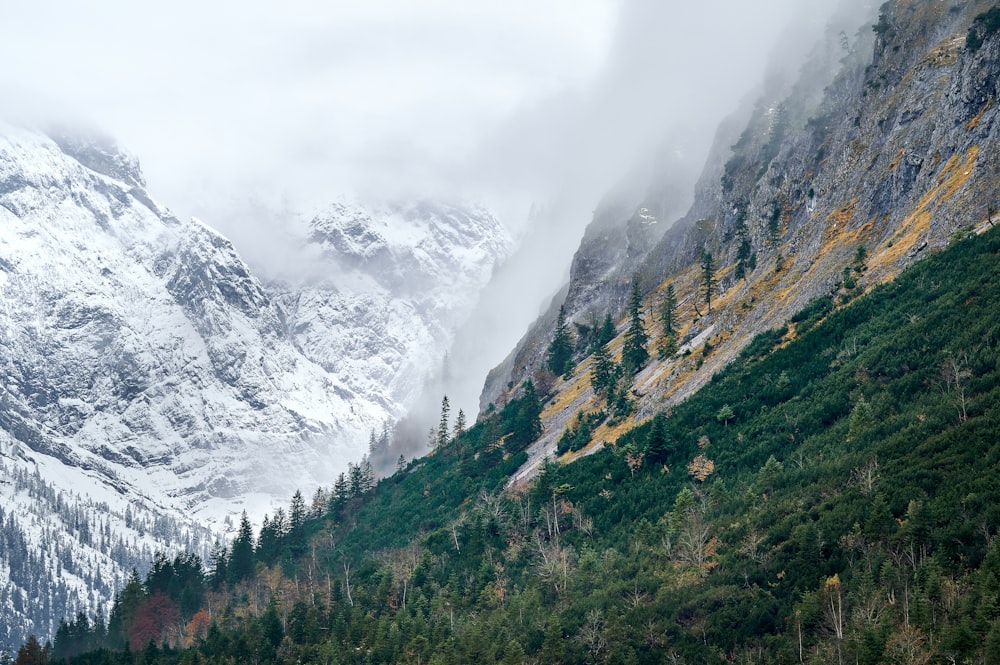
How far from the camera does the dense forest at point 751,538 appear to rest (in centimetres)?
6397

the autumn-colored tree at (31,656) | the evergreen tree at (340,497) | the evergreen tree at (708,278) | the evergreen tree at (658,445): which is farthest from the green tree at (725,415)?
the autumn-colored tree at (31,656)

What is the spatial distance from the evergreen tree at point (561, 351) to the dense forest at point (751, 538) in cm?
3443

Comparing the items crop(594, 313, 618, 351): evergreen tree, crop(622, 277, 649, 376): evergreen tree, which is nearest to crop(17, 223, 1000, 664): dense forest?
crop(622, 277, 649, 376): evergreen tree

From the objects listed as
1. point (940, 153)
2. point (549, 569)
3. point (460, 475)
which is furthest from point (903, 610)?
point (460, 475)

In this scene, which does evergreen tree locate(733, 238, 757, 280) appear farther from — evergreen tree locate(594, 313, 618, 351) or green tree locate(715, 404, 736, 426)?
green tree locate(715, 404, 736, 426)

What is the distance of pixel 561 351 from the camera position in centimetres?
17688

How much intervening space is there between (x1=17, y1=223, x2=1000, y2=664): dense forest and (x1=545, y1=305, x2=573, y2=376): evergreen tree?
34426 mm

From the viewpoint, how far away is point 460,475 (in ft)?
509

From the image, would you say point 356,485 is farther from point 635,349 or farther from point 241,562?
point 635,349

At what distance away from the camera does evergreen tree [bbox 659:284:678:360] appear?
134 metres

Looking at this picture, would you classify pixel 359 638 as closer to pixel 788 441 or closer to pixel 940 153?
pixel 788 441

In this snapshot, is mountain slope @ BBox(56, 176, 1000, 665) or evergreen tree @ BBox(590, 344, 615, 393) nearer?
mountain slope @ BBox(56, 176, 1000, 665)

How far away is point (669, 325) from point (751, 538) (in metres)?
65.0

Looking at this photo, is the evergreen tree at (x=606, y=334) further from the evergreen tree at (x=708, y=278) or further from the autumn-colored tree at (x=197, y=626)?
the autumn-colored tree at (x=197, y=626)
